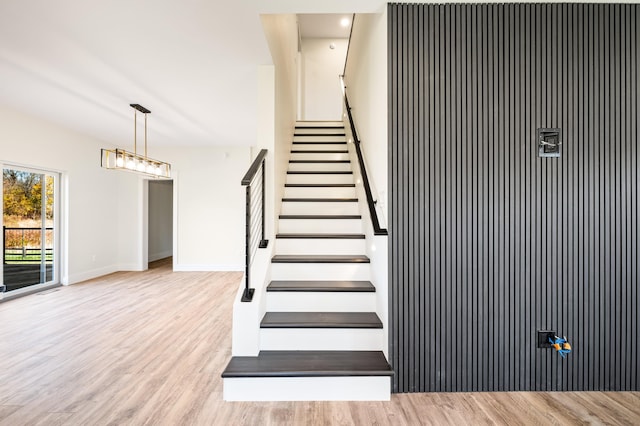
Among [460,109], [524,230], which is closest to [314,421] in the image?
[524,230]

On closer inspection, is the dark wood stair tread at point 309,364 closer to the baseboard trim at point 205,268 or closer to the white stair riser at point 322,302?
the white stair riser at point 322,302

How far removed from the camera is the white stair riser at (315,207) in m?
3.56

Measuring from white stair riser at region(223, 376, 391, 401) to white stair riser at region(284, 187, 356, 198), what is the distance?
2155mm

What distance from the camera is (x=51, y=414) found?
197 cm

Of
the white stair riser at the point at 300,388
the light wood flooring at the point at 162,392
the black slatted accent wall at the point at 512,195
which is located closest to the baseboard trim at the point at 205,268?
the light wood flooring at the point at 162,392

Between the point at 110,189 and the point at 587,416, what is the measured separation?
7777 millimetres

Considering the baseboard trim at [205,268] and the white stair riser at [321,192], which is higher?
the white stair riser at [321,192]

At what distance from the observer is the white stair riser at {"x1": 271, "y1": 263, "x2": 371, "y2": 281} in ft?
9.25

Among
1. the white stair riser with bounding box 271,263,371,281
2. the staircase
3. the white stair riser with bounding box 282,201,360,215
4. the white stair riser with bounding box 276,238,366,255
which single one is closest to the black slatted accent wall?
the staircase

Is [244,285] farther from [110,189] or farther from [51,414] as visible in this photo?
[110,189]

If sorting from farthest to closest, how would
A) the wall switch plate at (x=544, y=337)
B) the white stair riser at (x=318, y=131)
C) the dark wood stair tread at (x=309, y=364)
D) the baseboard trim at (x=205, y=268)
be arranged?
the baseboard trim at (x=205, y=268) → the white stair riser at (x=318, y=131) → the wall switch plate at (x=544, y=337) → the dark wood stair tread at (x=309, y=364)

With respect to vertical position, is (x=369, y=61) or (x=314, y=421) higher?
(x=369, y=61)

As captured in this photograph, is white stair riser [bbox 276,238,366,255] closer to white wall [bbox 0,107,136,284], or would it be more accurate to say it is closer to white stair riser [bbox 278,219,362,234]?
white stair riser [bbox 278,219,362,234]

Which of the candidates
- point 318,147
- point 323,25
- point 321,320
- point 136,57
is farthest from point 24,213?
point 323,25
